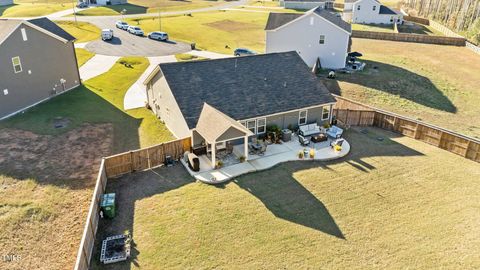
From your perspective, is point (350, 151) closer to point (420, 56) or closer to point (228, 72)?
point (228, 72)

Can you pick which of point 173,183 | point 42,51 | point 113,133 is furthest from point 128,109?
point 173,183

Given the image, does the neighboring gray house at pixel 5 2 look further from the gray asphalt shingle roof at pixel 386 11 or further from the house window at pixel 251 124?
the house window at pixel 251 124

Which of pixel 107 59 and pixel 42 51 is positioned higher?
pixel 42 51

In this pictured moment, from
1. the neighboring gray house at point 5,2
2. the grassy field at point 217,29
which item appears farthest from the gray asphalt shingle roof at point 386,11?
the neighboring gray house at point 5,2

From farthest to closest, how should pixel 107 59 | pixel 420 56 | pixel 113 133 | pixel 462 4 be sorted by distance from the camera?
pixel 462 4 → pixel 420 56 → pixel 107 59 → pixel 113 133

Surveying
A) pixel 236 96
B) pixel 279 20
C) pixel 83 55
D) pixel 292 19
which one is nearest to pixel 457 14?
pixel 292 19
